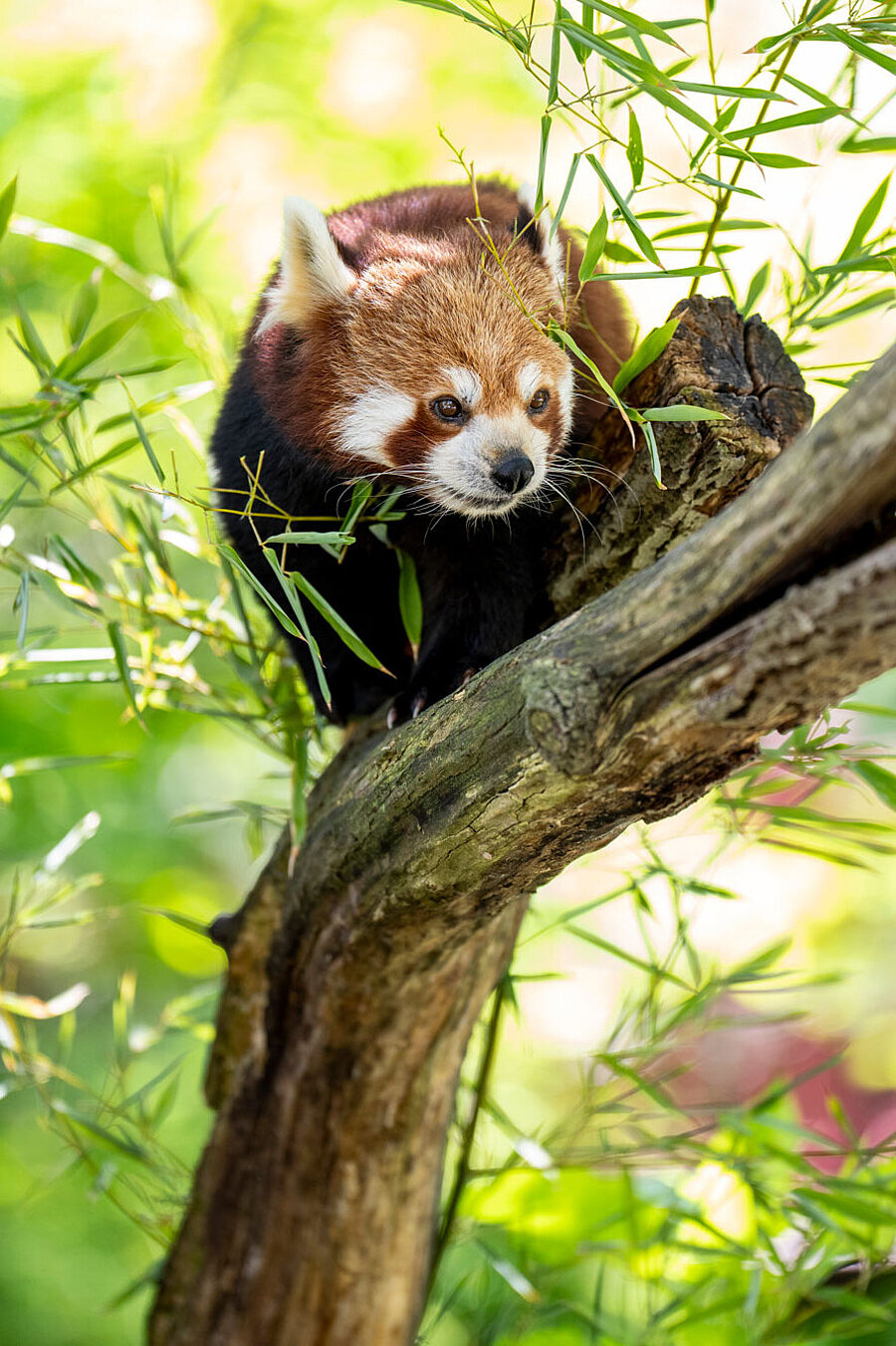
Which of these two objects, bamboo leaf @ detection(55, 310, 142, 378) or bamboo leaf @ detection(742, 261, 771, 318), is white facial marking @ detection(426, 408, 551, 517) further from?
bamboo leaf @ detection(55, 310, 142, 378)

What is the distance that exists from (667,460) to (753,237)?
7.24 ft

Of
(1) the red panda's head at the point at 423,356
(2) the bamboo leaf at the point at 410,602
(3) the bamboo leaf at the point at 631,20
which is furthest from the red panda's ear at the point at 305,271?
(3) the bamboo leaf at the point at 631,20

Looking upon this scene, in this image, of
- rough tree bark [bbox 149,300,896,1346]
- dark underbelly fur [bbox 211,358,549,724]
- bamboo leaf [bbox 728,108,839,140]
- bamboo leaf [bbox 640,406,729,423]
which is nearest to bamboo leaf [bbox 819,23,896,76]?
bamboo leaf [bbox 728,108,839,140]

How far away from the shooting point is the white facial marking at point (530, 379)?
1743 millimetres

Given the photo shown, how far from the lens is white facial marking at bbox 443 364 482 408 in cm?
173

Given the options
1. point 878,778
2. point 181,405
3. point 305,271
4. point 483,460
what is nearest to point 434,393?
point 483,460

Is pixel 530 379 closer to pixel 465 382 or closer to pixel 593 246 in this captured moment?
pixel 465 382

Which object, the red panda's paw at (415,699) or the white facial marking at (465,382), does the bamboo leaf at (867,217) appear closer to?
the white facial marking at (465,382)

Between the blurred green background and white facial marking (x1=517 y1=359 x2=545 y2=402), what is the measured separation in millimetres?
1568

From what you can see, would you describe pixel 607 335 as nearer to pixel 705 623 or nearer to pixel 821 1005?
pixel 705 623

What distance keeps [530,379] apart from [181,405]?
195cm

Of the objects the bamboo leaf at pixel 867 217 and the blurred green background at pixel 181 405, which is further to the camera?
the blurred green background at pixel 181 405

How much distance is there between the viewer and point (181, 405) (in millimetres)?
3424

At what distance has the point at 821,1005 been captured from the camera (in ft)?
14.8
